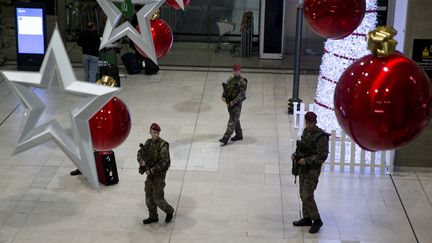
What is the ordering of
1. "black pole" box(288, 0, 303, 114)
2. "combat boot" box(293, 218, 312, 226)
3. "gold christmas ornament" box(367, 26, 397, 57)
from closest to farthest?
"gold christmas ornament" box(367, 26, 397, 57) < "combat boot" box(293, 218, 312, 226) < "black pole" box(288, 0, 303, 114)

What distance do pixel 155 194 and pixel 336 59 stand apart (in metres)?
4.14

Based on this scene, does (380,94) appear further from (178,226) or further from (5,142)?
(5,142)

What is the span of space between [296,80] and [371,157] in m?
3.41

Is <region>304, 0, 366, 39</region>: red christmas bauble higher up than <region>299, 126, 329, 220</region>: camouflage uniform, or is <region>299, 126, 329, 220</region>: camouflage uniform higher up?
<region>304, 0, 366, 39</region>: red christmas bauble

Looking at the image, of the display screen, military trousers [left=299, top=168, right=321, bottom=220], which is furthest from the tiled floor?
the display screen

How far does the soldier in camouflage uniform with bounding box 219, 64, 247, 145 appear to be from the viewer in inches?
478

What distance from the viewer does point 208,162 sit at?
11.7 meters

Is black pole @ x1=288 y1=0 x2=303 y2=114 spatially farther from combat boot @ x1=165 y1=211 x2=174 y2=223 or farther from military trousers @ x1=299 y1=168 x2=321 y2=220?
combat boot @ x1=165 y1=211 x2=174 y2=223

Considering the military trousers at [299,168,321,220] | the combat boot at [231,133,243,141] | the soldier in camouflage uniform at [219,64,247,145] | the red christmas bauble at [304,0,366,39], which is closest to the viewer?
the red christmas bauble at [304,0,366,39]

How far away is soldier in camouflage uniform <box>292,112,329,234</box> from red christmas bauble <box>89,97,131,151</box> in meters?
3.99

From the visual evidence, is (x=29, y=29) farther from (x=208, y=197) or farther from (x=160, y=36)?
(x=160, y=36)

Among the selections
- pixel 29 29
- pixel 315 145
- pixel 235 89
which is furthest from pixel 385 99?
pixel 29 29

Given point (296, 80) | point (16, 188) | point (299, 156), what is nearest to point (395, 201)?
point (299, 156)

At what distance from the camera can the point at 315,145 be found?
28.8 ft
